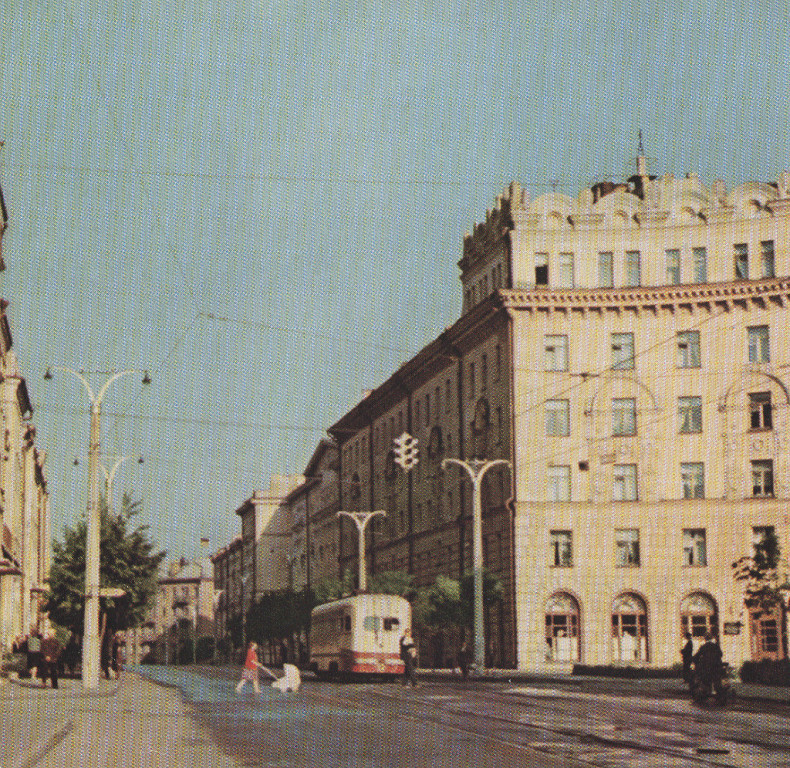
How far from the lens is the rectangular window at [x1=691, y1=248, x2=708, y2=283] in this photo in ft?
229

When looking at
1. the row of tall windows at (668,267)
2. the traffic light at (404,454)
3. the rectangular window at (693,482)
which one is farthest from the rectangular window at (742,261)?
the traffic light at (404,454)

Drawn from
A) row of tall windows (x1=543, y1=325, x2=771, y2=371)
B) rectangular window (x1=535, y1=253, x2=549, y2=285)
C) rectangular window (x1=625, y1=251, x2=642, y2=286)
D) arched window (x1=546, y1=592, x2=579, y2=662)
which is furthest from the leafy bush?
rectangular window (x1=535, y1=253, x2=549, y2=285)

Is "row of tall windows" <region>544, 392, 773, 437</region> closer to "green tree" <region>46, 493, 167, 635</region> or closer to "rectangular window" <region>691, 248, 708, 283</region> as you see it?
"rectangular window" <region>691, 248, 708, 283</region>

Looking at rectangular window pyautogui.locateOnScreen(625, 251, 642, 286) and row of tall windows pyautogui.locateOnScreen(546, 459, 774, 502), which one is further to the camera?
rectangular window pyautogui.locateOnScreen(625, 251, 642, 286)

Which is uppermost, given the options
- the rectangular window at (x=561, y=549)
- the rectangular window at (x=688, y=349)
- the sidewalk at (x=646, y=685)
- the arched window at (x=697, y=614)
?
the rectangular window at (x=688, y=349)

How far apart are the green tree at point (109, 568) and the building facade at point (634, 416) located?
1873cm

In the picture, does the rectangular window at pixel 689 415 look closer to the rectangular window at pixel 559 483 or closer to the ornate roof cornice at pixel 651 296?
the ornate roof cornice at pixel 651 296

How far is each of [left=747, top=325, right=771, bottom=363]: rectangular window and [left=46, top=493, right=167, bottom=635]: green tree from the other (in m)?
30.3

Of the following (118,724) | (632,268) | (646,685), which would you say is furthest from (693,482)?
(118,724)

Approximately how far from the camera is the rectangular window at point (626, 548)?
6794 cm

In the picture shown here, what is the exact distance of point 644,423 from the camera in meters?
69.2

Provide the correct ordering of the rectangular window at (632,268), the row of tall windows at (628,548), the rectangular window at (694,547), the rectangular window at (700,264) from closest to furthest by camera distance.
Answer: the rectangular window at (694,547)
the row of tall windows at (628,548)
the rectangular window at (700,264)
the rectangular window at (632,268)

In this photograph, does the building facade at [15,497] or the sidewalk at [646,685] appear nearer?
the sidewalk at [646,685]

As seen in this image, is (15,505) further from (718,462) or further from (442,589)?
(718,462)
